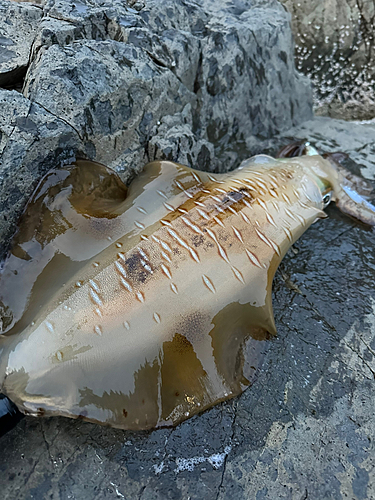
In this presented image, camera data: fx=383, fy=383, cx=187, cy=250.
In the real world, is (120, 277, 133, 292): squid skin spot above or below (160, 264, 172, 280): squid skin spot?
above

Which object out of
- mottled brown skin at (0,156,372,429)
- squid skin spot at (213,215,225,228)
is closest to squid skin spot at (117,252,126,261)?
mottled brown skin at (0,156,372,429)

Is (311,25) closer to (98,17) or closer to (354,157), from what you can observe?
(354,157)

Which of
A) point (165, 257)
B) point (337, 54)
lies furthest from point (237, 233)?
point (337, 54)

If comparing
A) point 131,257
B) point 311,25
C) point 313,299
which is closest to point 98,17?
point 131,257

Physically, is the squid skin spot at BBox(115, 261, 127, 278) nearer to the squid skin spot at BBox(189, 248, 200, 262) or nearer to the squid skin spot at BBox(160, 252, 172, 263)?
the squid skin spot at BBox(160, 252, 172, 263)

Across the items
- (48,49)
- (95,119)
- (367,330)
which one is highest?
(48,49)

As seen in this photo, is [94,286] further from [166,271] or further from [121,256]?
[166,271]
